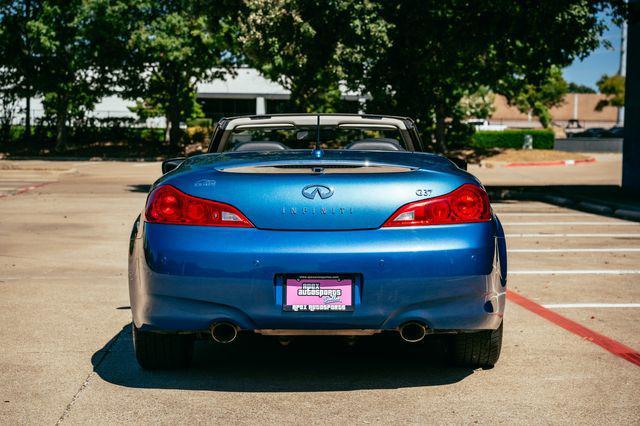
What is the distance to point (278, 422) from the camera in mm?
4230

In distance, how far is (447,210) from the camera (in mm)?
4637

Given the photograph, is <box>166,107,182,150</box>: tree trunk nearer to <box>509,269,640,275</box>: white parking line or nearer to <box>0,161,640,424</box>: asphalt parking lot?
<box>0,161,640,424</box>: asphalt parking lot

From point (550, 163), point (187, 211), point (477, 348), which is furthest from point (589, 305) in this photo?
point (550, 163)

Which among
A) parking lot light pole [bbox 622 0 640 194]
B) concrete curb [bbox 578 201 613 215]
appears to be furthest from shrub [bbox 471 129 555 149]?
concrete curb [bbox 578 201 613 215]

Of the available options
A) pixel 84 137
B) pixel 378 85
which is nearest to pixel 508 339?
pixel 378 85

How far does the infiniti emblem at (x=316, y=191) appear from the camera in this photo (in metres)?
4.56

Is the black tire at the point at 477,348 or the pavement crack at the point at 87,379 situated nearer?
the pavement crack at the point at 87,379

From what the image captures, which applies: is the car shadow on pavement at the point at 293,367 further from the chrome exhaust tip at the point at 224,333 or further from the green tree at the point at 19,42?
the green tree at the point at 19,42

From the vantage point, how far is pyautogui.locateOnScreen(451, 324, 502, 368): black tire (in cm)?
507

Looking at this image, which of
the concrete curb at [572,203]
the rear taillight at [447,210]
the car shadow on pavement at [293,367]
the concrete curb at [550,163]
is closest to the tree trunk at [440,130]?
the concrete curb at [550,163]

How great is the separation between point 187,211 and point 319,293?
2.64ft

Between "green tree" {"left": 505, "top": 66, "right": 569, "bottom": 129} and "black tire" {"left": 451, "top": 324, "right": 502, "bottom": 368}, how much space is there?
18.6m

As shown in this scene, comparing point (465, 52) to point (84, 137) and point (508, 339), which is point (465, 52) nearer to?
point (508, 339)

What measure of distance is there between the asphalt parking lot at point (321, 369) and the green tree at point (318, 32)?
44.8ft
